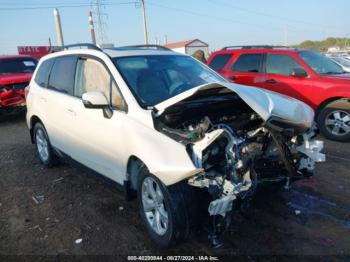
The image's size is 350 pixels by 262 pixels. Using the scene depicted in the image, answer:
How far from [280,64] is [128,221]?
17.8ft

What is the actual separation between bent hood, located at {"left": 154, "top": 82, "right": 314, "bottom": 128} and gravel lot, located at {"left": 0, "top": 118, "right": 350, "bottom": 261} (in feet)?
2.95

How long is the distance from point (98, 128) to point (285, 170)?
208cm

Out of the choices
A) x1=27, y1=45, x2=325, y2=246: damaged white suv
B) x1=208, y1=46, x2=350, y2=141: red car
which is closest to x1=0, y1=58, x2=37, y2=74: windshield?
x1=208, y1=46, x2=350, y2=141: red car

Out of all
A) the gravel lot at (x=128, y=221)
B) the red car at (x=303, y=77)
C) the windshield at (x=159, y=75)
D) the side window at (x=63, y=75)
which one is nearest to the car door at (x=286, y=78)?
the red car at (x=303, y=77)

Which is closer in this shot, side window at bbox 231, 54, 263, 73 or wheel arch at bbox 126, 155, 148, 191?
wheel arch at bbox 126, 155, 148, 191

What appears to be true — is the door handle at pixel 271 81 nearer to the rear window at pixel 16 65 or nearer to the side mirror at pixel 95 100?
the side mirror at pixel 95 100

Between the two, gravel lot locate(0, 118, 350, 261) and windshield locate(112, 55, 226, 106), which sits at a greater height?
windshield locate(112, 55, 226, 106)

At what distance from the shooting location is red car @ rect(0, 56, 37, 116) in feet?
33.1

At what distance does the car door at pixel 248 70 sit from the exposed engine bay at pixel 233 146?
436 cm

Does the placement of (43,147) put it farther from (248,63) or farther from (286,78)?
(286,78)

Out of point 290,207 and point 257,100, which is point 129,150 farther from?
point 290,207

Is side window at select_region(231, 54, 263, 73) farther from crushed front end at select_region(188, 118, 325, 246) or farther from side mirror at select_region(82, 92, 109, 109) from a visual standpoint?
side mirror at select_region(82, 92, 109, 109)

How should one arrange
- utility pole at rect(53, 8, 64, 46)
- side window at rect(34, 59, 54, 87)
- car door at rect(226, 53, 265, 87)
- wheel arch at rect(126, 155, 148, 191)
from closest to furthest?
wheel arch at rect(126, 155, 148, 191) < side window at rect(34, 59, 54, 87) < car door at rect(226, 53, 265, 87) < utility pole at rect(53, 8, 64, 46)

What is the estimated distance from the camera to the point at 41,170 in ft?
18.8
